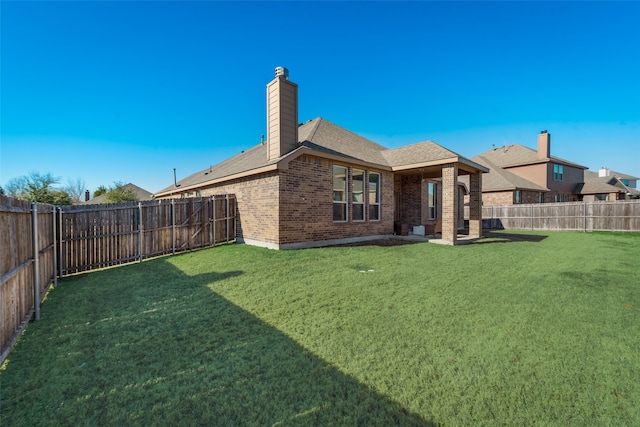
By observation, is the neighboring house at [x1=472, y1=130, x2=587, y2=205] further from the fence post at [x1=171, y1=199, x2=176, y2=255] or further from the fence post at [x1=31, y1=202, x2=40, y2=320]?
the fence post at [x1=31, y1=202, x2=40, y2=320]

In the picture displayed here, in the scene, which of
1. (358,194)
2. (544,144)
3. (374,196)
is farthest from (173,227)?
(544,144)

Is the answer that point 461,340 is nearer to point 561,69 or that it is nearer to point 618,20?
point 618,20

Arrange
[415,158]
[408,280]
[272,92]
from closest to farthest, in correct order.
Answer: [408,280]
[272,92]
[415,158]

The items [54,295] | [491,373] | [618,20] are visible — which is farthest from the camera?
[618,20]

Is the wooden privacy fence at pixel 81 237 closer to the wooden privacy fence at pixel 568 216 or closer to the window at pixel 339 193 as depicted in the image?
the window at pixel 339 193

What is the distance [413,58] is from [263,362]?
1604 centimetres

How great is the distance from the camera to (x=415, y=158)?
1188 cm

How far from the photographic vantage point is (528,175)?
91.4ft

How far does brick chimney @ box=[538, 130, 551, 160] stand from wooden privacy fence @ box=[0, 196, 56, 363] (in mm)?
35703

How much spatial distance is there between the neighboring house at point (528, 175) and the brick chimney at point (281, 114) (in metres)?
21.0

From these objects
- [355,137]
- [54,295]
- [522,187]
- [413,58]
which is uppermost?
[413,58]

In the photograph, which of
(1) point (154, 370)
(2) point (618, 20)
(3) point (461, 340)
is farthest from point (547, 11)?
(1) point (154, 370)

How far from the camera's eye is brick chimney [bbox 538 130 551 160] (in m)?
26.6

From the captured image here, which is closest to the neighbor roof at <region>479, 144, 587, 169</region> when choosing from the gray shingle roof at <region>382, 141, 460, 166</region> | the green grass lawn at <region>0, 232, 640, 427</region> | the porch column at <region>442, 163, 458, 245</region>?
the gray shingle roof at <region>382, 141, 460, 166</region>
